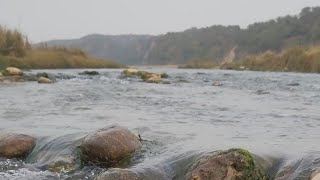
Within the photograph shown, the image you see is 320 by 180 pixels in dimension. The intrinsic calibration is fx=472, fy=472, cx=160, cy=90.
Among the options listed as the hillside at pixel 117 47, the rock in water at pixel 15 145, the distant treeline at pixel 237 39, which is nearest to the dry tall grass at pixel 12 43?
the rock in water at pixel 15 145

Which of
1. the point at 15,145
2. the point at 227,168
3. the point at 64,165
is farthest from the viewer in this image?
the point at 15,145

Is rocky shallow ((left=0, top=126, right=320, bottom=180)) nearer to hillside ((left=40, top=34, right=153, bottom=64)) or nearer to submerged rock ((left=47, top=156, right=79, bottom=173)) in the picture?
submerged rock ((left=47, top=156, right=79, bottom=173))

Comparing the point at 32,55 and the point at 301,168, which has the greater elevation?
the point at 32,55

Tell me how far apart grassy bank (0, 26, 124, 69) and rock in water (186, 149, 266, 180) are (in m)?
25.6

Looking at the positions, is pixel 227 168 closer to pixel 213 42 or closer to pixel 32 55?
Result: pixel 32 55

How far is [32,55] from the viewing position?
38.5 meters

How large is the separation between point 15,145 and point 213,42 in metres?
128

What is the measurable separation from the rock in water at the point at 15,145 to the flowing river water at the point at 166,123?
159mm

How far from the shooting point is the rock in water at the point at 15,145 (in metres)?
7.24

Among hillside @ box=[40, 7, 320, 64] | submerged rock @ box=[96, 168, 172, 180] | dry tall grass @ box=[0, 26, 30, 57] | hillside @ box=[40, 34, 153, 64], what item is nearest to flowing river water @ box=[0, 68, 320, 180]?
submerged rock @ box=[96, 168, 172, 180]

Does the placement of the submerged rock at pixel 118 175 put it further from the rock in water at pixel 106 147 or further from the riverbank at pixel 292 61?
the riverbank at pixel 292 61

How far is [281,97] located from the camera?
645 inches

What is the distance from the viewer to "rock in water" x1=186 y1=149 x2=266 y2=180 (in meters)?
5.47

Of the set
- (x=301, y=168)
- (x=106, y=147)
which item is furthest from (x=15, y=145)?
(x=301, y=168)
